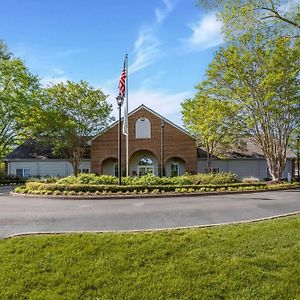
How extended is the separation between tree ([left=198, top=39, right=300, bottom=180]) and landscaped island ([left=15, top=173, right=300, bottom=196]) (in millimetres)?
6215

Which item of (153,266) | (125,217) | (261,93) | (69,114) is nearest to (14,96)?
(69,114)

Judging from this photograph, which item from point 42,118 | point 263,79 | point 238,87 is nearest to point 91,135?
point 42,118

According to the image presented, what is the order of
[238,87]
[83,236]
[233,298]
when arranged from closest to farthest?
[233,298], [83,236], [238,87]

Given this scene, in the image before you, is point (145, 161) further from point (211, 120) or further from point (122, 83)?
point (122, 83)

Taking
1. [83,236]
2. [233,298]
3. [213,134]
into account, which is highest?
[213,134]

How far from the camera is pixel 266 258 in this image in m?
6.48

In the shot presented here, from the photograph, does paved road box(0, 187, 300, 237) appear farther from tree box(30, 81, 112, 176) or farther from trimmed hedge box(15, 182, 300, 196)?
tree box(30, 81, 112, 176)

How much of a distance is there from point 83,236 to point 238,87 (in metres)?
24.0

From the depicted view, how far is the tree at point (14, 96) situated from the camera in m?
35.9

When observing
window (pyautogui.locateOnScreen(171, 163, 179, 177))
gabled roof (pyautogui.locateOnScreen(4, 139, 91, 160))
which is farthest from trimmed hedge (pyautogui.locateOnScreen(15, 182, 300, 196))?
gabled roof (pyautogui.locateOnScreen(4, 139, 91, 160))

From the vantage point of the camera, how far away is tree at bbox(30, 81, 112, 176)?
111ft

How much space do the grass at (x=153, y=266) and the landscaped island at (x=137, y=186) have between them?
11130 mm

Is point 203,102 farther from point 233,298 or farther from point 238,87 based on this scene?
point 233,298

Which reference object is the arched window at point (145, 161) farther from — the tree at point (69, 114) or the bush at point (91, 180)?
the bush at point (91, 180)
